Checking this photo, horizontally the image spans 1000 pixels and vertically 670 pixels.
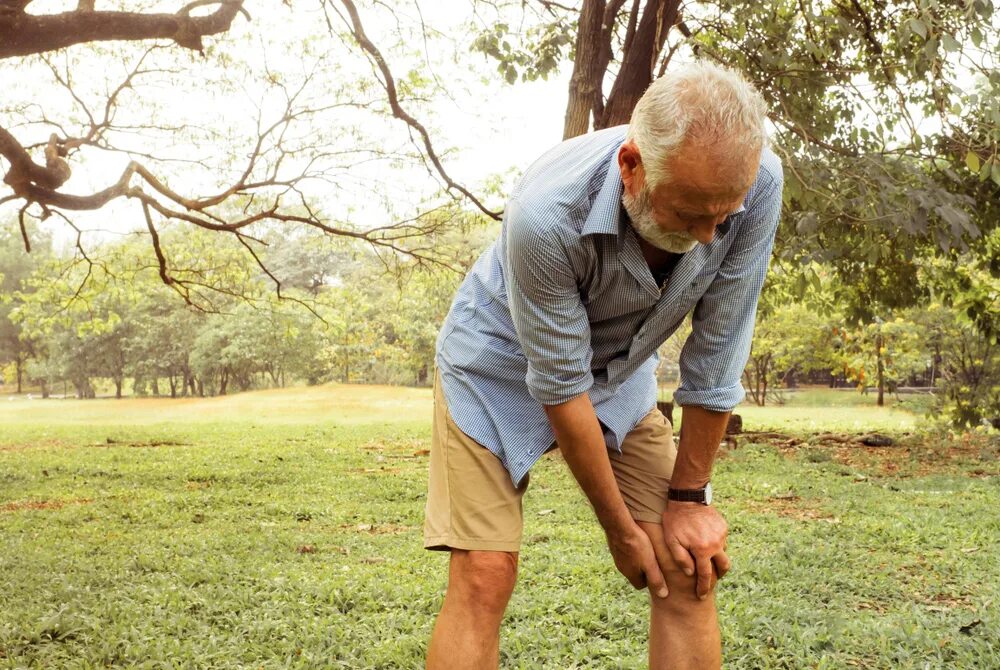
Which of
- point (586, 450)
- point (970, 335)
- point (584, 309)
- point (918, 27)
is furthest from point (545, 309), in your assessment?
point (970, 335)

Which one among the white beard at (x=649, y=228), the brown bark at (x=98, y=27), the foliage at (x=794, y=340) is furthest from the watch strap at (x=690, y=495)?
the foliage at (x=794, y=340)

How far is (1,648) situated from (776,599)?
3.18 metres

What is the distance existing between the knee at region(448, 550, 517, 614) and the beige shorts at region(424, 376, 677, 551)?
0.02 meters

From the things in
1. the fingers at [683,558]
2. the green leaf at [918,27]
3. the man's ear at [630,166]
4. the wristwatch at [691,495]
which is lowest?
the fingers at [683,558]

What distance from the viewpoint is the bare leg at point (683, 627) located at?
2.19m

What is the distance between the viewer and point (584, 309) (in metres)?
1.99

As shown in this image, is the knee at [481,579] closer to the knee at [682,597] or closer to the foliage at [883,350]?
the knee at [682,597]

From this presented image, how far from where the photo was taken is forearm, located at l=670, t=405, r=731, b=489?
86.1 inches

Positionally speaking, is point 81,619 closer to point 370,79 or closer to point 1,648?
point 1,648

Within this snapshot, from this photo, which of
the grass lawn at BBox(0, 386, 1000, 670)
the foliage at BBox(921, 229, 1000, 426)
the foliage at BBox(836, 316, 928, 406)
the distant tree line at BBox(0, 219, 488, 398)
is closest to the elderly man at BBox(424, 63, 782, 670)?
the grass lawn at BBox(0, 386, 1000, 670)

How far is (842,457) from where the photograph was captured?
32.5 ft

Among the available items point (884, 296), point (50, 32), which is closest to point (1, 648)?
point (50, 32)

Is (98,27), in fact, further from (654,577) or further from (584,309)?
(654,577)

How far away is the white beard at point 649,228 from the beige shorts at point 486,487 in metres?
0.62
